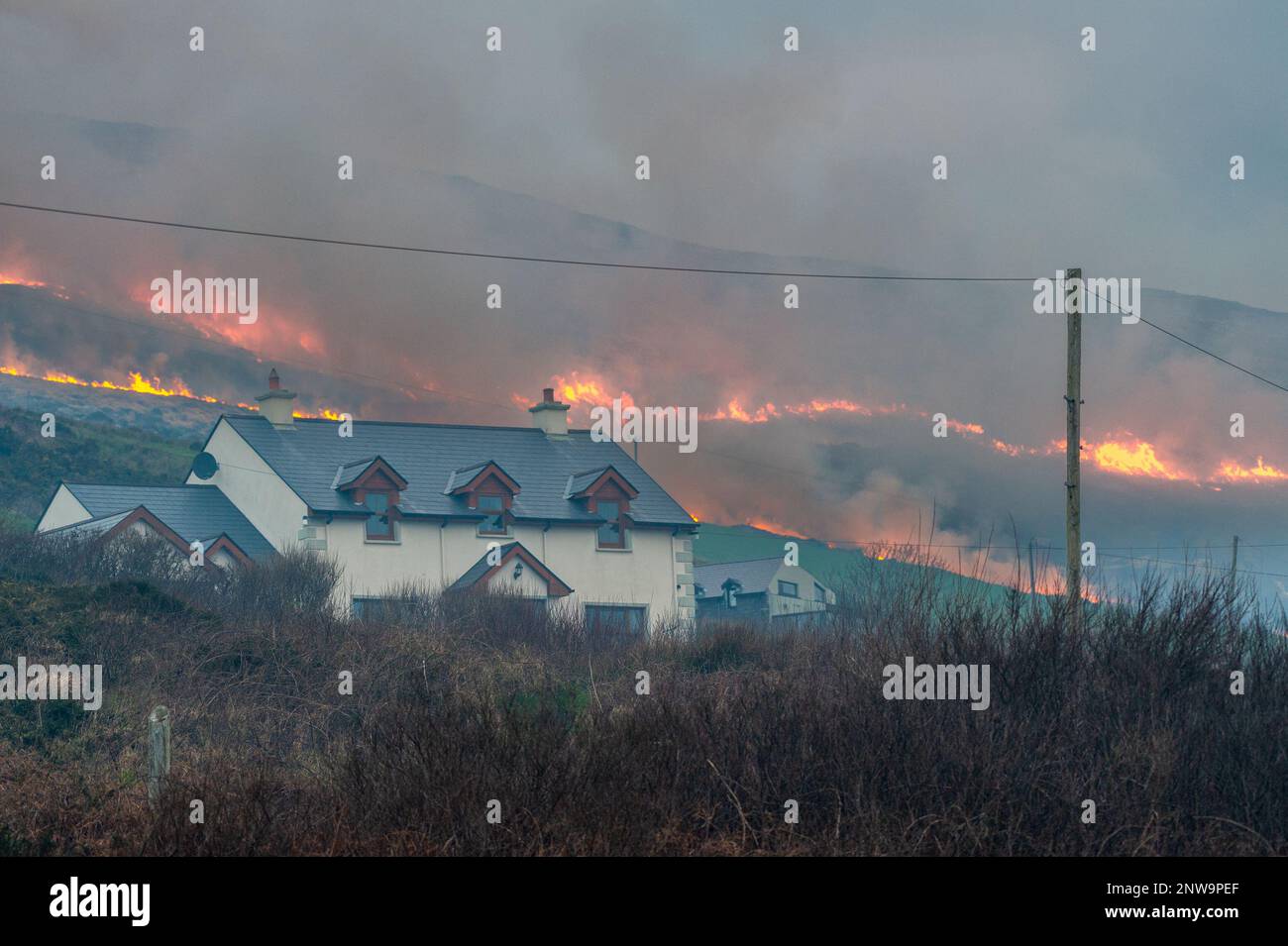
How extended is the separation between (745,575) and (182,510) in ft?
111

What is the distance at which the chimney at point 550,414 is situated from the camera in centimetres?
4834

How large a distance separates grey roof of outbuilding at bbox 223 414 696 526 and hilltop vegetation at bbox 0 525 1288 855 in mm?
21294

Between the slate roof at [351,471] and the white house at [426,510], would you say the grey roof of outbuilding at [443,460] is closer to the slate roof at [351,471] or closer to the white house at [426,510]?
the white house at [426,510]

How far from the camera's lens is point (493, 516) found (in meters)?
42.3

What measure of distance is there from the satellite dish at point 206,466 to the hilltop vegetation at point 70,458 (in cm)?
1796

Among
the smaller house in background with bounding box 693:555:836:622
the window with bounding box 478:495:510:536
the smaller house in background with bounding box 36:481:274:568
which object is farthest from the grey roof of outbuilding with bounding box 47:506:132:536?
the smaller house in background with bounding box 693:555:836:622

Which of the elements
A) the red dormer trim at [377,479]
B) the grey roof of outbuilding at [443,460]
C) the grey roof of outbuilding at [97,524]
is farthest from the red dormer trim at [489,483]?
the grey roof of outbuilding at [97,524]

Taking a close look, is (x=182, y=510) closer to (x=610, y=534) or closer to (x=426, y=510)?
(x=426, y=510)

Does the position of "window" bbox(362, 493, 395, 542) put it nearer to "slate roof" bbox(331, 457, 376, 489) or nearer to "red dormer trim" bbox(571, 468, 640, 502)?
"slate roof" bbox(331, 457, 376, 489)

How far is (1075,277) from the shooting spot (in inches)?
838

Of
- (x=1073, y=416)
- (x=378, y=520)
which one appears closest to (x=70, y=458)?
(x=378, y=520)

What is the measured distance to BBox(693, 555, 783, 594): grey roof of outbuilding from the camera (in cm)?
6712
